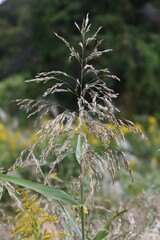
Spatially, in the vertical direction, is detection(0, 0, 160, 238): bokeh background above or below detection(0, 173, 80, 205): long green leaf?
above

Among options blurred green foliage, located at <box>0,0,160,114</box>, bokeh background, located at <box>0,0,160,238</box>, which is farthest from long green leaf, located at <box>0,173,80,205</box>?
Answer: blurred green foliage, located at <box>0,0,160,114</box>

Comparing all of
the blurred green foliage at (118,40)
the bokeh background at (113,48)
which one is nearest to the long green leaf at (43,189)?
the bokeh background at (113,48)

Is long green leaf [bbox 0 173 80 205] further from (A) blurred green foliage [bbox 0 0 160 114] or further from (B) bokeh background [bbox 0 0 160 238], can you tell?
(A) blurred green foliage [bbox 0 0 160 114]

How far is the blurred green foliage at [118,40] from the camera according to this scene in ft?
39.9

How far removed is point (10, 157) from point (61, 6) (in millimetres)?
7113

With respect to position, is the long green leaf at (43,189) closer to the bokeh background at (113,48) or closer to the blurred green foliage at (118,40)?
the bokeh background at (113,48)

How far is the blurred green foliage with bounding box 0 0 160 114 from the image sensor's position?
479 inches

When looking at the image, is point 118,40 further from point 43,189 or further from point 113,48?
point 43,189

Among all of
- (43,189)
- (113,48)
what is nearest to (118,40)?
(113,48)

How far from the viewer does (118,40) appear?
12.0 meters

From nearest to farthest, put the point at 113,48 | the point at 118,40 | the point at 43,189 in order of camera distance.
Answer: the point at 43,189, the point at 113,48, the point at 118,40

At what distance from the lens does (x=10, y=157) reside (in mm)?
6395

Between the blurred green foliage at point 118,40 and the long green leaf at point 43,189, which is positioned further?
the blurred green foliage at point 118,40

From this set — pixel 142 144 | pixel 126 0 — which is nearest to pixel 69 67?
pixel 126 0
